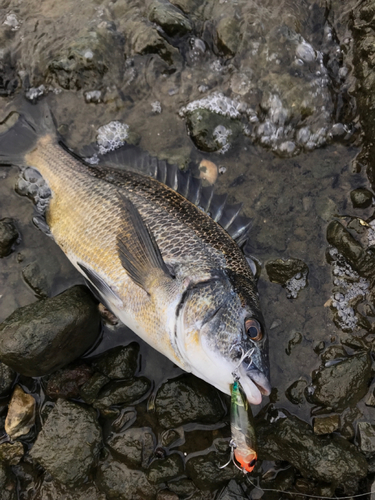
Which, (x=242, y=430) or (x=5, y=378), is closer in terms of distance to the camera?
(x=242, y=430)

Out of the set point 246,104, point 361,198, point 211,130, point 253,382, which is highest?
point 246,104

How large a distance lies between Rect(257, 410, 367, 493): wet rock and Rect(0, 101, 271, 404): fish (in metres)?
0.74

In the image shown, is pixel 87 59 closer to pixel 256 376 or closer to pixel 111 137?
pixel 111 137

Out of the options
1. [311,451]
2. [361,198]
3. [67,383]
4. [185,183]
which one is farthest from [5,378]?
[361,198]

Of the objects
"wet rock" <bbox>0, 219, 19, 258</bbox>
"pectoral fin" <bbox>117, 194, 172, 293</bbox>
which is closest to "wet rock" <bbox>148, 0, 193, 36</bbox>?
"pectoral fin" <bbox>117, 194, 172, 293</bbox>

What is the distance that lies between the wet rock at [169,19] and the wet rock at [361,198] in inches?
107

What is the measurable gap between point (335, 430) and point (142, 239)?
→ 8.15ft

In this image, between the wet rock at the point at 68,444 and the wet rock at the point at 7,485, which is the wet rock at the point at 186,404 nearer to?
the wet rock at the point at 68,444

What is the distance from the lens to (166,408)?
11.1ft

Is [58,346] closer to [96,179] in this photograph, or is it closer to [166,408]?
[166,408]

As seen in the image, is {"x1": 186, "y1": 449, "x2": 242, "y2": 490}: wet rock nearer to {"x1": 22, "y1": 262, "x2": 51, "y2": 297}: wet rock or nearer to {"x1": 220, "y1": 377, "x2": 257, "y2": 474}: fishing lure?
{"x1": 220, "y1": 377, "x2": 257, "y2": 474}: fishing lure

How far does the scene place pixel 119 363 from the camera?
11.6 ft

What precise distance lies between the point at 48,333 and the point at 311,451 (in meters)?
2.52

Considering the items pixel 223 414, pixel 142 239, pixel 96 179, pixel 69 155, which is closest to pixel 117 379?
pixel 223 414
